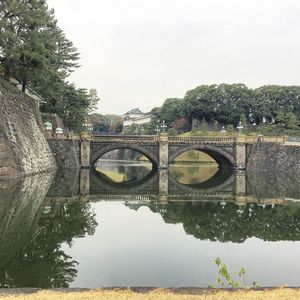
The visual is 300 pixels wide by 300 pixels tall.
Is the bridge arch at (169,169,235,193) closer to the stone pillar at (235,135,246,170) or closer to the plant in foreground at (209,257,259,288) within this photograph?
the stone pillar at (235,135,246,170)

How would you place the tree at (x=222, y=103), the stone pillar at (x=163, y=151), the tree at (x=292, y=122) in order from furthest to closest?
the tree at (x=222, y=103)
the tree at (x=292, y=122)
the stone pillar at (x=163, y=151)

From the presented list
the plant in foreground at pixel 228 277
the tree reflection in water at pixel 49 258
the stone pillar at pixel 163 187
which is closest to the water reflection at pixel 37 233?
the tree reflection in water at pixel 49 258

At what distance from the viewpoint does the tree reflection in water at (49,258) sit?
488 inches

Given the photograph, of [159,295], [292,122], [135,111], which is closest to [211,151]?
[292,122]

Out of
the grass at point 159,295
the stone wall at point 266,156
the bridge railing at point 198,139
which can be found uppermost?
the bridge railing at point 198,139

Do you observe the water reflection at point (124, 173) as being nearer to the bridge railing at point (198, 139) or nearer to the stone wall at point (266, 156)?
the bridge railing at point (198, 139)

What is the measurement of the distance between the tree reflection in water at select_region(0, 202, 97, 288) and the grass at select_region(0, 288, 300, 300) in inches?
133

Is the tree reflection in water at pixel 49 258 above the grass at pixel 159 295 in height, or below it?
below

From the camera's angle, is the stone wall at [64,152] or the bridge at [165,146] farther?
the bridge at [165,146]

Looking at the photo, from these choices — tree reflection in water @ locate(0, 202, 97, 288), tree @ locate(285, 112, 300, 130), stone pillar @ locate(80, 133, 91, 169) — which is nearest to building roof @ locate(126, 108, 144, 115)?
tree @ locate(285, 112, 300, 130)

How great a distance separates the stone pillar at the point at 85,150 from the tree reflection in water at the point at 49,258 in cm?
3372

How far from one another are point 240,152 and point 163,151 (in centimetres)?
1132

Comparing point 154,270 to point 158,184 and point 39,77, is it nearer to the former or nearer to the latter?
point 158,184

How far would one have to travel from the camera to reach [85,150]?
56.7 metres
